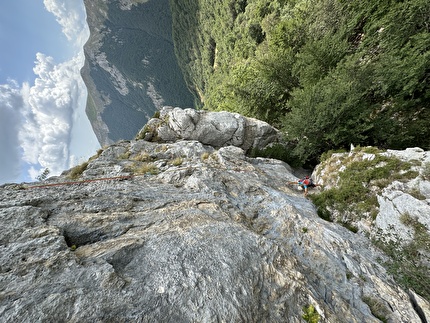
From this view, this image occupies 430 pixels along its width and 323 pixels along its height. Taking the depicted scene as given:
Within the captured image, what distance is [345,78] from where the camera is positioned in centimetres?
1395

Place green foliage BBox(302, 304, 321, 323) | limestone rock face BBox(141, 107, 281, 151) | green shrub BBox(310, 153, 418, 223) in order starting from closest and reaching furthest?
green foliage BBox(302, 304, 321, 323)
green shrub BBox(310, 153, 418, 223)
limestone rock face BBox(141, 107, 281, 151)

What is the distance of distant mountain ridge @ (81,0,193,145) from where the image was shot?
8594cm

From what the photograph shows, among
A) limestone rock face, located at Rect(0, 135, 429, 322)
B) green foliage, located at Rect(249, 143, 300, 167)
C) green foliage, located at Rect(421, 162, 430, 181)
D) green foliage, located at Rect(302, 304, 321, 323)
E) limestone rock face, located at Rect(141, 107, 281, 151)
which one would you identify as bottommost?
green foliage, located at Rect(302, 304, 321, 323)

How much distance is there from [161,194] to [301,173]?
1424 cm

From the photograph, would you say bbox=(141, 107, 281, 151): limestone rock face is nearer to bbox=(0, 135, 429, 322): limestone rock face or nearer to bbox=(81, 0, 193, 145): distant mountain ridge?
bbox=(0, 135, 429, 322): limestone rock face

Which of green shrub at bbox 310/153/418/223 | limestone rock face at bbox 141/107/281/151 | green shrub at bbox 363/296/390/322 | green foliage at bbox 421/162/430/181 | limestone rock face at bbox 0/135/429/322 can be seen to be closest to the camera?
limestone rock face at bbox 0/135/429/322

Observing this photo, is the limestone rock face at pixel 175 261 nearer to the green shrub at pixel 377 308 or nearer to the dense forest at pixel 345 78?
the green shrub at pixel 377 308

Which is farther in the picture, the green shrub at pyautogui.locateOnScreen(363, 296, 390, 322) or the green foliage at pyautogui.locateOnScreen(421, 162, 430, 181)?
the green foliage at pyautogui.locateOnScreen(421, 162, 430, 181)

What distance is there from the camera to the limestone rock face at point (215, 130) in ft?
63.1

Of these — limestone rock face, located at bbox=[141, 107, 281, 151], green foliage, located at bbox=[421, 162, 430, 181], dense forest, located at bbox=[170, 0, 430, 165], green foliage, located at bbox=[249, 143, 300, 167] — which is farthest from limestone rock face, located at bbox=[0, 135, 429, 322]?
limestone rock face, located at bbox=[141, 107, 281, 151]

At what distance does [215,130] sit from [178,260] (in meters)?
16.0

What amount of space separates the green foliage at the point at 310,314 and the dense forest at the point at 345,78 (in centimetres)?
1285

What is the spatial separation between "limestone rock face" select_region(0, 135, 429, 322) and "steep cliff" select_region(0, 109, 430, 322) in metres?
0.03

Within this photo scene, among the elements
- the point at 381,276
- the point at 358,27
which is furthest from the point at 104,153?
the point at 358,27
